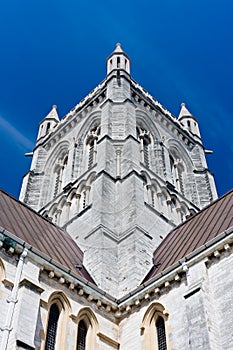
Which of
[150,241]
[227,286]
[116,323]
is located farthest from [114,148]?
[227,286]

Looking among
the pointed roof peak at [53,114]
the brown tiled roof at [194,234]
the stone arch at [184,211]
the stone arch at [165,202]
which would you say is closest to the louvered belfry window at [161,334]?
the brown tiled roof at [194,234]

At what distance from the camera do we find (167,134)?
106ft

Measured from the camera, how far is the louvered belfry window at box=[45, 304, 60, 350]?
51.5 ft

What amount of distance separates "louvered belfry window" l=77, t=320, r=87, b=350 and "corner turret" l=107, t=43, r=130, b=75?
760 inches

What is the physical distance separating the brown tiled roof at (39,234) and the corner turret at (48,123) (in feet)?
45.1

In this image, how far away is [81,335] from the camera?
667 inches

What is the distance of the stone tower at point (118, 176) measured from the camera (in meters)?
21.3

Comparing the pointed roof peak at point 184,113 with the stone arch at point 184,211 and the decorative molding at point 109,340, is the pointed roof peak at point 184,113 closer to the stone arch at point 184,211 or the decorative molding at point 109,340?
the stone arch at point 184,211

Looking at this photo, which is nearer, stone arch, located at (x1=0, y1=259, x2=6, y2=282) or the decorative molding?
stone arch, located at (x1=0, y1=259, x2=6, y2=282)

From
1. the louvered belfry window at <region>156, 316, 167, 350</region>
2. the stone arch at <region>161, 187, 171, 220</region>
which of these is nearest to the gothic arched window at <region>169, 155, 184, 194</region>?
the stone arch at <region>161, 187, 171, 220</region>

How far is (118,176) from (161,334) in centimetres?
976

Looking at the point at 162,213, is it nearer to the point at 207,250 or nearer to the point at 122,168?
the point at 122,168

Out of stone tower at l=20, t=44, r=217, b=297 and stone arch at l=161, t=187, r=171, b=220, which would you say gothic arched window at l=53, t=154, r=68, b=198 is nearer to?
stone tower at l=20, t=44, r=217, b=297

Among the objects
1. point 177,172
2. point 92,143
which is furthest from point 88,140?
point 177,172
